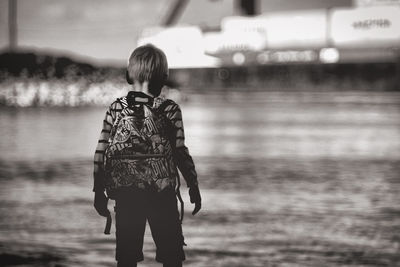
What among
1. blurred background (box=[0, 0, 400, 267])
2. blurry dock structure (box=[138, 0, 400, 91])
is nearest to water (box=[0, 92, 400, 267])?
blurred background (box=[0, 0, 400, 267])

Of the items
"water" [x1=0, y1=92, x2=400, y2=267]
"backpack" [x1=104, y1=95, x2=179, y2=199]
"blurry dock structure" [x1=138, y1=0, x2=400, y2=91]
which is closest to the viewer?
"backpack" [x1=104, y1=95, x2=179, y2=199]

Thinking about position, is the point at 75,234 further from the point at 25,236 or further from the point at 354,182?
the point at 354,182

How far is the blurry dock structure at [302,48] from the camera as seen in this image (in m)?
93.0

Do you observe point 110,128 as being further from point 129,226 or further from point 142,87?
point 129,226

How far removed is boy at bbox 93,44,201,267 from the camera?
382cm

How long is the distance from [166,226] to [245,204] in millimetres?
6760

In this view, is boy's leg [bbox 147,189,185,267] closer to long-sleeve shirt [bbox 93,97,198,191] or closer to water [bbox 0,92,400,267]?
long-sleeve shirt [bbox 93,97,198,191]

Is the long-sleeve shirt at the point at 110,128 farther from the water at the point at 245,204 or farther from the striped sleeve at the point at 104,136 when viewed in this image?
the water at the point at 245,204

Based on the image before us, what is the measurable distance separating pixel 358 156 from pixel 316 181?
16.0 ft

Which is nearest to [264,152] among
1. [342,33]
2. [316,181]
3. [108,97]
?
[316,181]

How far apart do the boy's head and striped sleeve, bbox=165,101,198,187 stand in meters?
0.10

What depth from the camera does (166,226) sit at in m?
3.87

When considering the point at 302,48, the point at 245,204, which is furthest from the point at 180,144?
the point at 302,48

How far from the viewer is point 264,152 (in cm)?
1888
